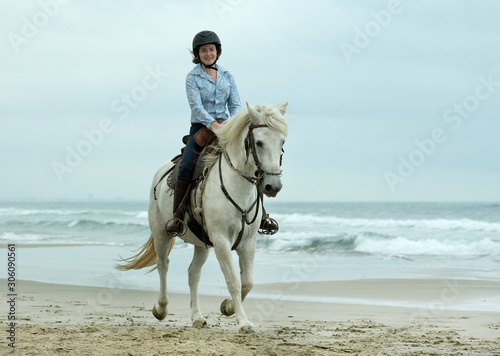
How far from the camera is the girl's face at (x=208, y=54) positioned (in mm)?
6211

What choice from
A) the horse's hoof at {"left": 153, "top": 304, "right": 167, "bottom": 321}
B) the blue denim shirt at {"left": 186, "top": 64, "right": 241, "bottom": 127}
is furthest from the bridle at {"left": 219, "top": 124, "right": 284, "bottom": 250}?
the horse's hoof at {"left": 153, "top": 304, "right": 167, "bottom": 321}

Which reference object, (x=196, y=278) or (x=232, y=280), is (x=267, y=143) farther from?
(x=196, y=278)

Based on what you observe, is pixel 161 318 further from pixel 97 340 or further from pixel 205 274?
pixel 205 274

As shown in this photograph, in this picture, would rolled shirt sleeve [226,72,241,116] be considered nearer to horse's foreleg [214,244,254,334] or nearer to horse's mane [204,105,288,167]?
horse's mane [204,105,288,167]

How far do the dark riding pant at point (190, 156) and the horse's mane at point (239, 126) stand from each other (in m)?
0.23

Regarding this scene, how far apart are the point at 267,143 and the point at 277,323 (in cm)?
245

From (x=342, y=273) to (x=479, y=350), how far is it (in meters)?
7.55

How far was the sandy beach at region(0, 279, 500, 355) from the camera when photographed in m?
4.86

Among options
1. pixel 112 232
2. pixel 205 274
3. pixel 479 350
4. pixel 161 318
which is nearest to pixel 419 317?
pixel 479 350

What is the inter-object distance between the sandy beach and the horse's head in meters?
1.31

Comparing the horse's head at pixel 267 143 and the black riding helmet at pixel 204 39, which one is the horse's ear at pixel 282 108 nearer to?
the horse's head at pixel 267 143

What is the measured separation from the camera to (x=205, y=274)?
11836mm
